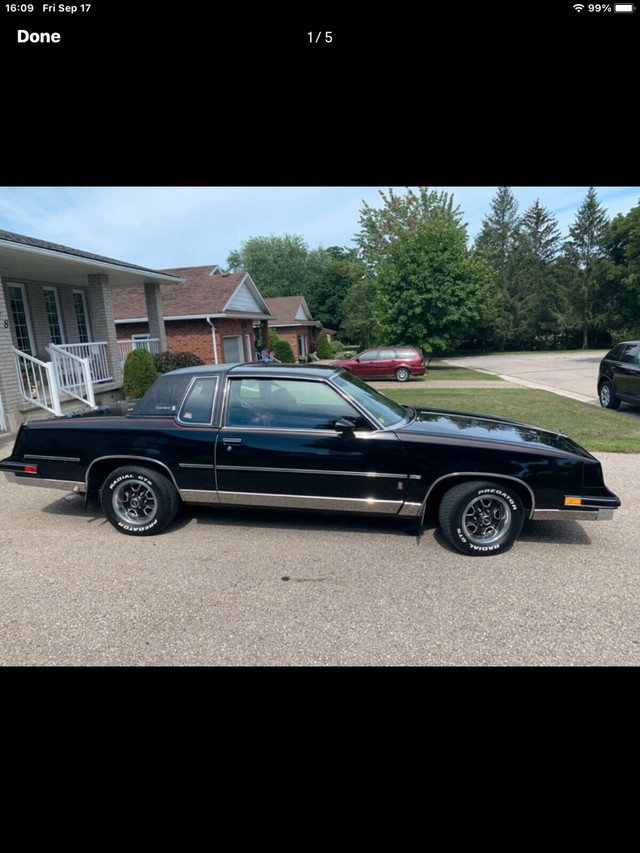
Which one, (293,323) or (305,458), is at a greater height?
(293,323)

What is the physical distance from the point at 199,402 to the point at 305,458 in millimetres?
1180

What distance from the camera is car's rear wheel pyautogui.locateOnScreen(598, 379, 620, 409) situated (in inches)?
407

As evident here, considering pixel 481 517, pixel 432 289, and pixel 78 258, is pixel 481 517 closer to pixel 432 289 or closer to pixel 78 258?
pixel 78 258

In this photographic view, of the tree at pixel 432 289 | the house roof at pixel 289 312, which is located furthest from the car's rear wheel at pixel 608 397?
the house roof at pixel 289 312

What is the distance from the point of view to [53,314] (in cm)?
1287

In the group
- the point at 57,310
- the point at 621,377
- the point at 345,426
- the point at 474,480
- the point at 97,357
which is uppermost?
the point at 57,310

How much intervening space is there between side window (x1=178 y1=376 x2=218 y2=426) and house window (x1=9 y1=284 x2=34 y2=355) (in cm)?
959

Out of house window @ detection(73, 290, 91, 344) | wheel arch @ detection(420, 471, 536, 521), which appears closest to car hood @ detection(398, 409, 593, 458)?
wheel arch @ detection(420, 471, 536, 521)

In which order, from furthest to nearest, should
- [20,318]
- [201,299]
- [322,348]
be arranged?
[322,348], [201,299], [20,318]

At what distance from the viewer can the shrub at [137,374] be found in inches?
474

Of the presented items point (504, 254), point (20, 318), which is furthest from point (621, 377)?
point (504, 254)

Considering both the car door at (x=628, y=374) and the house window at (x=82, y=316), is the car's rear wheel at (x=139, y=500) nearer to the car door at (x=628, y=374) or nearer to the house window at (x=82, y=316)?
the car door at (x=628, y=374)
